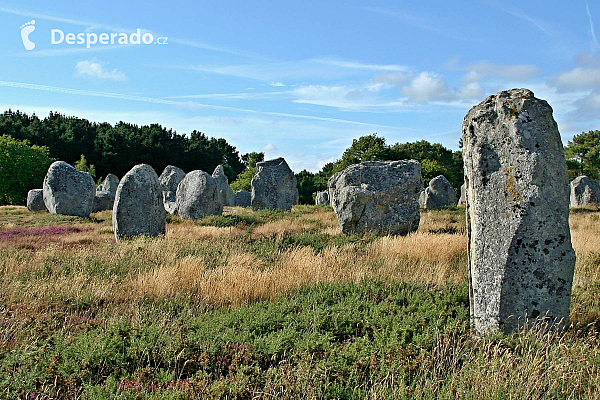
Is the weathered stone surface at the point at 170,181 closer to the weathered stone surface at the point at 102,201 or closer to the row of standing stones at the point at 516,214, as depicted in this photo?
the weathered stone surface at the point at 102,201

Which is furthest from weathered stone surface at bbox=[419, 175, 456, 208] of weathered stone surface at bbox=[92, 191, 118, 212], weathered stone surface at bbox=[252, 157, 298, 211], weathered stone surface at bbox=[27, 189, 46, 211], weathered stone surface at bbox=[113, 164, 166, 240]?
weathered stone surface at bbox=[27, 189, 46, 211]

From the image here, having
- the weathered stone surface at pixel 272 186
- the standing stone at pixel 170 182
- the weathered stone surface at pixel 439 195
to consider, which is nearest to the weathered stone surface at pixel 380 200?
the weathered stone surface at pixel 272 186

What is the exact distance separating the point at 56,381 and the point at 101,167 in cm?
5997

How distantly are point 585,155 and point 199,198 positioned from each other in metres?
54.1

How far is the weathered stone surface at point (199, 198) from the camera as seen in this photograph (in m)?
22.2

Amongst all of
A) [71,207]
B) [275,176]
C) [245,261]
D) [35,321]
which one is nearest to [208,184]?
[275,176]

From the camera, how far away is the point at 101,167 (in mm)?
59219

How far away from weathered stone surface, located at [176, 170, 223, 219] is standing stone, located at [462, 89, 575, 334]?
59.6 feet

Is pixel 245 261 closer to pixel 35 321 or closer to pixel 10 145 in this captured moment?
pixel 35 321

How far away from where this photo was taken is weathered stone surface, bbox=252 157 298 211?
27188 millimetres

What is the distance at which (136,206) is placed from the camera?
14.1 metres

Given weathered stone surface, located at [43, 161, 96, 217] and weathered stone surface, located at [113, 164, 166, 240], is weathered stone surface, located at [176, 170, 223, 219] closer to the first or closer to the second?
weathered stone surface, located at [43, 161, 96, 217]

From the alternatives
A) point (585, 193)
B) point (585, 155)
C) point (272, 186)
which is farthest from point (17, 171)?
point (585, 155)

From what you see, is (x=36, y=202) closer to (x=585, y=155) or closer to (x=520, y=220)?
(x=520, y=220)
